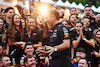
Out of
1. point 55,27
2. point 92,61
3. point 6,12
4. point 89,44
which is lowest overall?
point 92,61

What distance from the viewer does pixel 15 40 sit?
5.08 metres

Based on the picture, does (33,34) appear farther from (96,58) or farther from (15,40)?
(96,58)

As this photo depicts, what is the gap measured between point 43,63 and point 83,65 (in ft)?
3.99

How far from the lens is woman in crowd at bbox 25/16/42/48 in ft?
17.2

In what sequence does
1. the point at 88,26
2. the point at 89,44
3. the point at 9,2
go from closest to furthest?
the point at 89,44 < the point at 88,26 < the point at 9,2

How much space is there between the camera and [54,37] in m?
3.82

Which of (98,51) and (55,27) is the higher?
(55,27)

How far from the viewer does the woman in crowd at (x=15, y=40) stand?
5032mm

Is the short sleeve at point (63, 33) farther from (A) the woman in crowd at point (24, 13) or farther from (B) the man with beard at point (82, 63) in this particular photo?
(A) the woman in crowd at point (24, 13)

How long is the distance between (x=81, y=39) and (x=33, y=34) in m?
1.54

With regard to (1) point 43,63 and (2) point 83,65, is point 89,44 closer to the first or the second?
(2) point 83,65

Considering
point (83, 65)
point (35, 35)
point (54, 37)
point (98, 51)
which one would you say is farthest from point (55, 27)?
point (98, 51)

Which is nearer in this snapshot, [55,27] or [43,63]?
[55,27]

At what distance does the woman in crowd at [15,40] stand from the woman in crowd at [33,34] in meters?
→ 0.23
